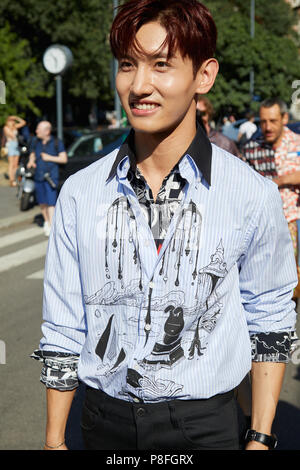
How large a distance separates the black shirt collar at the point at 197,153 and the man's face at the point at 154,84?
10 centimetres

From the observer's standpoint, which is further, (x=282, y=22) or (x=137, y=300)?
Result: (x=282, y=22)

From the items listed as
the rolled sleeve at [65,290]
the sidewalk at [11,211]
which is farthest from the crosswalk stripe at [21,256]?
the rolled sleeve at [65,290]

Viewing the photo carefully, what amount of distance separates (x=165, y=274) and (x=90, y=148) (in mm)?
12633

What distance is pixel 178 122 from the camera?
173cm

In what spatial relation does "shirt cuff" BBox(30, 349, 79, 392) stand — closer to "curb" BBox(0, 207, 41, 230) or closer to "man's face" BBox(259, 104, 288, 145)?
"man's face" BBox(259, 104, 288, 145)

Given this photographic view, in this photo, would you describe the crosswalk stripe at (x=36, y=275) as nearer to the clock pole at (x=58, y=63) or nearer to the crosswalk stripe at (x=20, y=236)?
the crosswalk stripe at (x=20, y=236)

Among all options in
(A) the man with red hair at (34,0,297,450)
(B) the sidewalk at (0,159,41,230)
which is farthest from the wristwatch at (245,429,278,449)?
(B) the sidewalk at (0,159,41,230)

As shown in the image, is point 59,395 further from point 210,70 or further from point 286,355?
point 210,70

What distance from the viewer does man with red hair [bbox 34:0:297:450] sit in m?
1.67

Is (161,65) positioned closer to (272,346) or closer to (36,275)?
(272,346)

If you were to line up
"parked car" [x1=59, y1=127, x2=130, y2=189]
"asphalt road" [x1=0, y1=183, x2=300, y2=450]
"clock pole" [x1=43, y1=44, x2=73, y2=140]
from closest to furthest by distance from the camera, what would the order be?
"asphalt road" [x1=0, y1=183, x2=300, y2=450] → "parked car" [x1=59, y1=127, x2=130, y2=189] → "clock pole" [x1=43, y1=44, x2=73, y2=140]

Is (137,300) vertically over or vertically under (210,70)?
under
